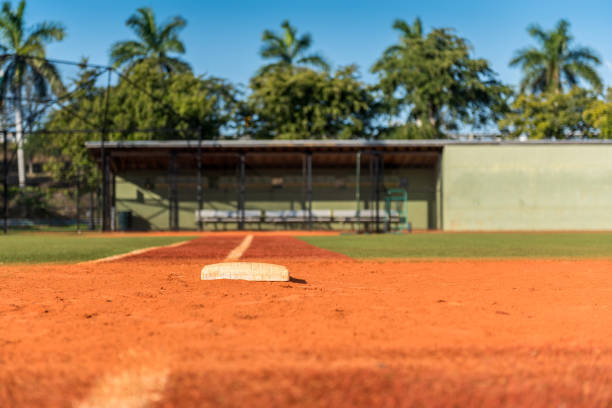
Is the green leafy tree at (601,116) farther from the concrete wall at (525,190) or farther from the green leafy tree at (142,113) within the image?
the green leafy tree at (142,113)

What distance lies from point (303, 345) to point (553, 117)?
34.0m

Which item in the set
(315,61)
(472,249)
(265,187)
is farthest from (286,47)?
(472,249)

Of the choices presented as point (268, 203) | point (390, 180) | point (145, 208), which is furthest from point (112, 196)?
point (390, 180)

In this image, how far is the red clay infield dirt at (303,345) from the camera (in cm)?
148

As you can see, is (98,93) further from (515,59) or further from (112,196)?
(515,59)

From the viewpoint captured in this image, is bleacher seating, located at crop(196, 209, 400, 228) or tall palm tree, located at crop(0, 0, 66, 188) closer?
bleacher seating, located at crop(196, 209, 400, 228)

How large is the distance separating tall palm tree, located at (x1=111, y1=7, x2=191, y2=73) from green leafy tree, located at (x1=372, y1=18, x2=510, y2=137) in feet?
42.8

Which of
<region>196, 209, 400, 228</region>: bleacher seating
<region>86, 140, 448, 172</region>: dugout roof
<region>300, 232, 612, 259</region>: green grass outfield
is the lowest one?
<region>300, 232, 612, 259</region>: green grass outfield

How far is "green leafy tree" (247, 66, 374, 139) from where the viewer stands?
30047 millimetres

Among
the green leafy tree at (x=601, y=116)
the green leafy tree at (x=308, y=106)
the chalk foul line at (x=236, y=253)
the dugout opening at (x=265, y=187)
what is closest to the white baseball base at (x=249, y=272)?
the chalk foul line at (x=236, y=253)

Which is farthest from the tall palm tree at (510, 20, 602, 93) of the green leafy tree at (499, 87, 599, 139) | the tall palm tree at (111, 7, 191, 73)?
the tall palm tree at (111, 7, 191, 73)

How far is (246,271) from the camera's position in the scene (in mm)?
4250

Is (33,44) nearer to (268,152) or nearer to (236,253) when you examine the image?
(268,152)

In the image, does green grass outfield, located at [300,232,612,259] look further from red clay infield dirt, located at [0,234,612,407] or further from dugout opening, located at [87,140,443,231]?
dugout opening, located at [87,140,443,231]
